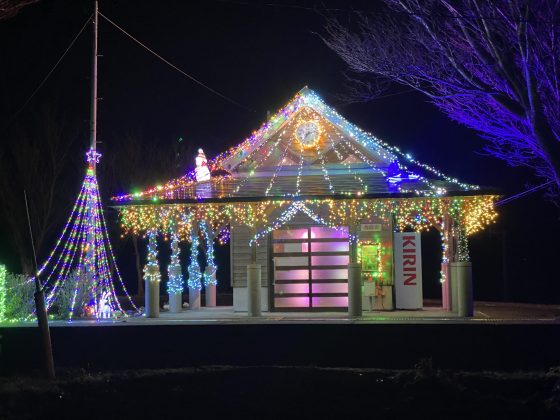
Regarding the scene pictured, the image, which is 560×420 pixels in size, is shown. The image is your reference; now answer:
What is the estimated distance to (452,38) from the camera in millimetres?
11750

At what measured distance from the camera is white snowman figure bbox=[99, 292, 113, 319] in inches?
707

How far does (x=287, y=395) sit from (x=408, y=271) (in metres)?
10.8

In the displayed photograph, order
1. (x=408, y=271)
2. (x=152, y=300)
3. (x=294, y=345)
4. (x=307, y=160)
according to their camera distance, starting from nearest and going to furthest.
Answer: (x=294, y=345) < (x=152, y=300) < (x=408, y=271) < (x=307, y=160)

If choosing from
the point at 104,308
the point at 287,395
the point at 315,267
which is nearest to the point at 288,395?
the point at 287,395

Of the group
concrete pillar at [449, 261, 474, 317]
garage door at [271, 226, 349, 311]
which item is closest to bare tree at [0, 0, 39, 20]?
garage door at [271, 226, 349, 311]

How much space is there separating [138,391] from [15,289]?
30.7ft

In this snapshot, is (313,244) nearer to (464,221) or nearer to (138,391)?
(464,221)

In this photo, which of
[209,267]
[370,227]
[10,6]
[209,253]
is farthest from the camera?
Result: [209,267]

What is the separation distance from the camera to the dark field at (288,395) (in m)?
8.34

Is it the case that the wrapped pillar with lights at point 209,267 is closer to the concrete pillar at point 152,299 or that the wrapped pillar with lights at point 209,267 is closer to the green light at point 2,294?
the concrete pillar at point 152,299

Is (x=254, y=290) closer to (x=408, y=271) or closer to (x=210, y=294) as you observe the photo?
(x=408, y=271)

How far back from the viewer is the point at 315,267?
20.1m

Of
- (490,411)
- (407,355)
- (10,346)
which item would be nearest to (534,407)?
(490,411)

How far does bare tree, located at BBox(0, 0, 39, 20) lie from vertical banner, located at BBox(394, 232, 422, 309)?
40.7 ft
